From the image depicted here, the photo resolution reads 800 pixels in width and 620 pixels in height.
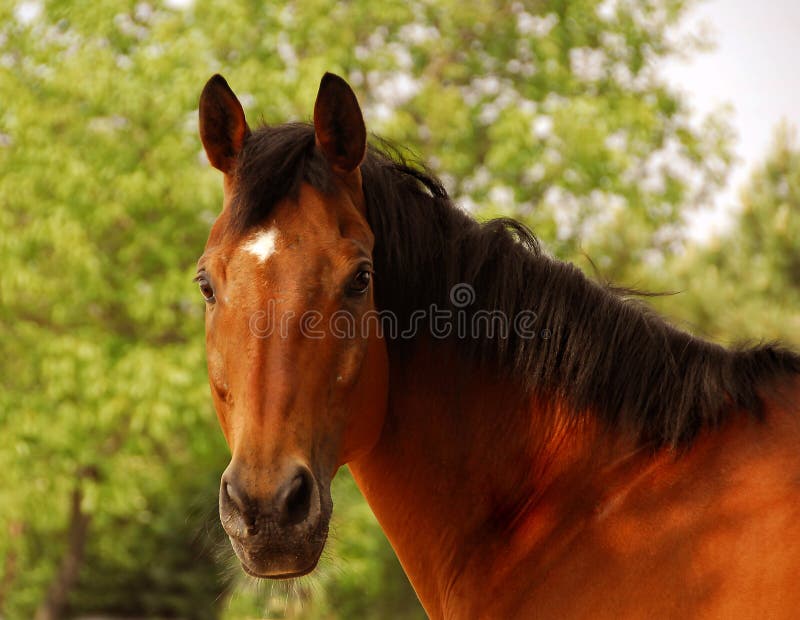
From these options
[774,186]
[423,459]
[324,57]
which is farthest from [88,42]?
[774,186]

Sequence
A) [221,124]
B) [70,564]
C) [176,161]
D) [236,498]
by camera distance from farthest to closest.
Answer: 1. [70,564]
2. [176,161]
3. [221,124]
4. [236,498]

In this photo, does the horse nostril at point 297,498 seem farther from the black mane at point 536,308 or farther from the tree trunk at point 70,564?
the tree trunk at point 70,564

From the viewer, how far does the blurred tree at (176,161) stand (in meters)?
10.6

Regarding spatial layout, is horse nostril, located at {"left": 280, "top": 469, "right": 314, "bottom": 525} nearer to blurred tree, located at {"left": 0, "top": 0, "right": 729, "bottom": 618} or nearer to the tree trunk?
blurred tree, located at {"left": 0, "top": 0, "right": 729, "bottom": 618}

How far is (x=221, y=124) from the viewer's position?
3.02 m

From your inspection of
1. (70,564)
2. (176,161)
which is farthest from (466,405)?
(70,564)

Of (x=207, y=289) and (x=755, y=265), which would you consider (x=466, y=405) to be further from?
(x=755, y=265)

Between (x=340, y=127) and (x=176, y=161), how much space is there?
8557mm

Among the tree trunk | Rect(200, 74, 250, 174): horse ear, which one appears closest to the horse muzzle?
Rect(200, 74, 250, 174): horse ear

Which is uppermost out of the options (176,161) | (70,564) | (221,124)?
(221,124)

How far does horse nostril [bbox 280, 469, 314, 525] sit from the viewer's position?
235 cm

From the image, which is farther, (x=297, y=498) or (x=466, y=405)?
(x=466, y=405)

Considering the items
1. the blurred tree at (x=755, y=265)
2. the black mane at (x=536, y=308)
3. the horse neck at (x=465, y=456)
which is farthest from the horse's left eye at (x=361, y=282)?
the blurred tree at (x=755, y=265)

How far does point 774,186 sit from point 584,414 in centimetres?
2377
